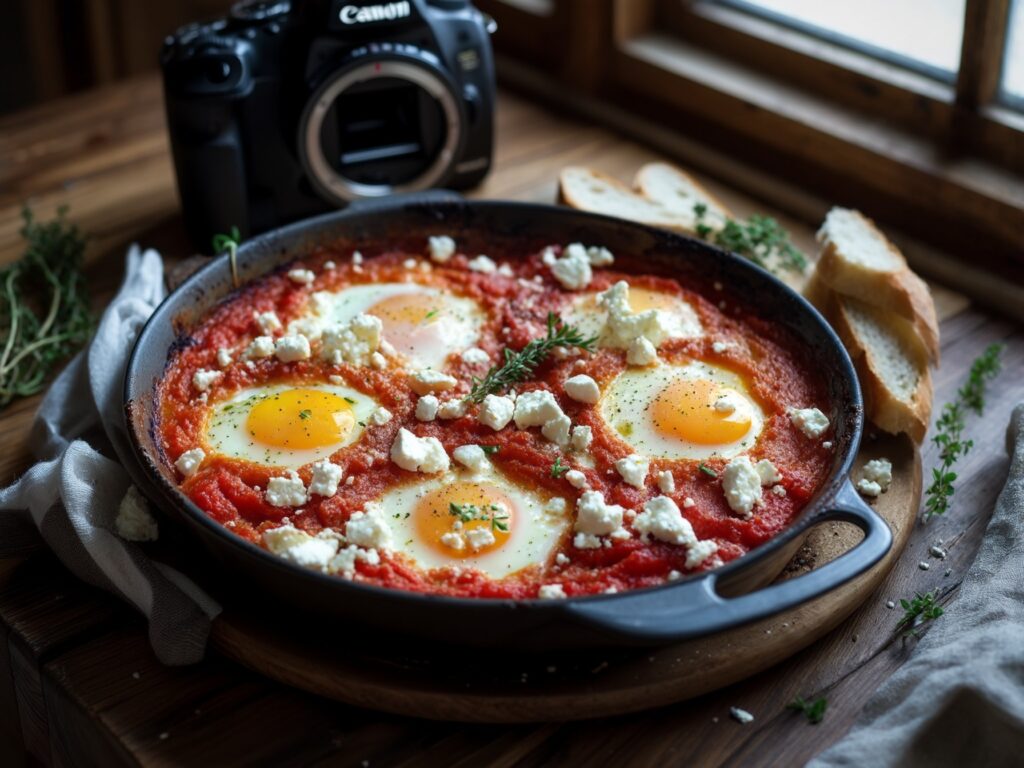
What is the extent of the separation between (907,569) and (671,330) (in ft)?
2.44

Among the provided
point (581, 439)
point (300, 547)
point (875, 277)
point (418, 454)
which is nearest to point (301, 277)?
point (418, 454)

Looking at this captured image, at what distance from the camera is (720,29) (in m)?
3.86

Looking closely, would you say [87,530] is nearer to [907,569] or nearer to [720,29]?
[907,569]

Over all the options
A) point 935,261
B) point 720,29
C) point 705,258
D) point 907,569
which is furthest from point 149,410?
point 720,29

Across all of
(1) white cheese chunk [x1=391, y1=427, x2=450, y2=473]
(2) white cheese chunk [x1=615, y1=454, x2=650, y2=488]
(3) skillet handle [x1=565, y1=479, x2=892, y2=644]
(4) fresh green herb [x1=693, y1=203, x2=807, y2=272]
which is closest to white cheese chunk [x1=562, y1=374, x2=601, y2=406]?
(2) white cheese chunk [x1=615, y1=454, x2=650, y2=488]

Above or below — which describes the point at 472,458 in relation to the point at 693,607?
below

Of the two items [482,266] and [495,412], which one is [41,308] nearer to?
[482,266]

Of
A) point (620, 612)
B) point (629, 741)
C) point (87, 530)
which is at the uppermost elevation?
point (620, 612)

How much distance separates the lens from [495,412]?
7.71ft

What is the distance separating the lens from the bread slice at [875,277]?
262 cm

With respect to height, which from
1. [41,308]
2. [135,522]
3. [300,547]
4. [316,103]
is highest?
[316,103]

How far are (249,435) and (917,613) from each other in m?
1.35

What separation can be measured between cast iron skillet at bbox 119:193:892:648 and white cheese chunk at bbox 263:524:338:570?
58 mm

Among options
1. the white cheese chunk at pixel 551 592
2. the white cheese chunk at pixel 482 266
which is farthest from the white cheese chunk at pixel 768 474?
the white cheese chunk at pixel 482 266
